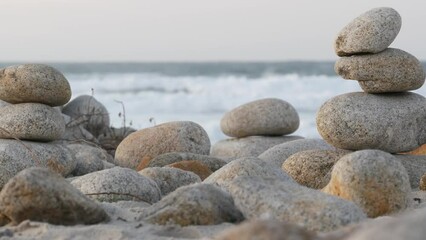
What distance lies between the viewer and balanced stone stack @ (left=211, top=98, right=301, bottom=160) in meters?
10.7

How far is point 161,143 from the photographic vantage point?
9.13 m

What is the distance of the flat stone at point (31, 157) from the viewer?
726cm

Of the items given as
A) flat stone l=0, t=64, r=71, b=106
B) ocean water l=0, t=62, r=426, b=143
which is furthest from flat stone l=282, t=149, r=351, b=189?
ocean water l=0, t=62, r=426, b=143

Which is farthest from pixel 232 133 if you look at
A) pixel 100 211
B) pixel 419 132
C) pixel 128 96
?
pixel 128 96

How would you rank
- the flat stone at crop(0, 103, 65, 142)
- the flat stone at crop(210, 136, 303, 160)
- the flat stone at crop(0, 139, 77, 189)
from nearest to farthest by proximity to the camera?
the flat stone at crop(0, 139, 77, 189) → the flat stone at crop(0, 103, 65, 142) → the flat stone at crop(210, 136, 303, 160)

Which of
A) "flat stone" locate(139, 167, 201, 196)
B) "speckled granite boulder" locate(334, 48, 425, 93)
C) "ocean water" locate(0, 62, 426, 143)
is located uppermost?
"speckled granite boulder" locate(334, 48, 425, 93)

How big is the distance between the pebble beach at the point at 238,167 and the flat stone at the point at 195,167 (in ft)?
0.03

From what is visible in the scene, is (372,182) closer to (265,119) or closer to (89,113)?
(265,119)

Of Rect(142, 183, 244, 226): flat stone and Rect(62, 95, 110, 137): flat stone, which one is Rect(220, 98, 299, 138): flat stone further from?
Rect(142, 183, 244, 226): flat stone

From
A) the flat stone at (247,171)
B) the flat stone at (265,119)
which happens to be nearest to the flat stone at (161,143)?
the flat stone at (265,119)

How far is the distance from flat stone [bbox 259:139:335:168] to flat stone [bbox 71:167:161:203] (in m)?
2.84

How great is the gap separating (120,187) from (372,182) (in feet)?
6.33

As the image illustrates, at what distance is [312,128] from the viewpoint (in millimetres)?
17531

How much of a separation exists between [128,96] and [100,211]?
2667cm
